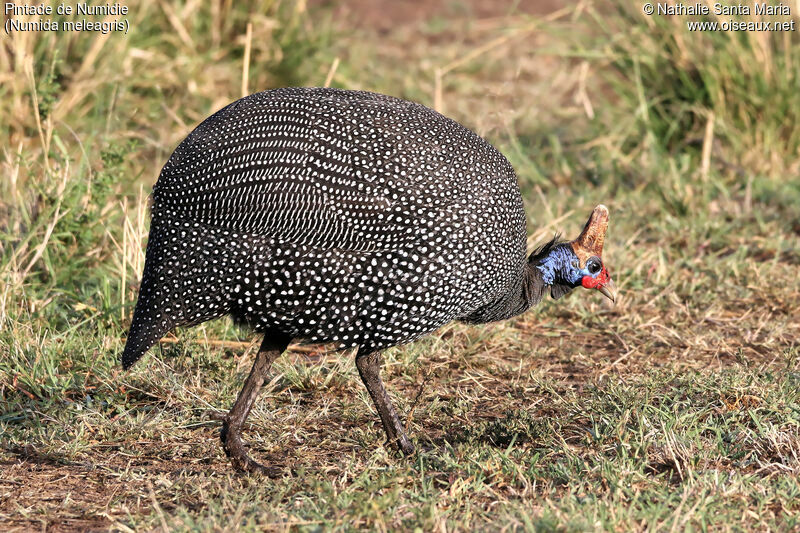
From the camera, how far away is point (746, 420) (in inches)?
135

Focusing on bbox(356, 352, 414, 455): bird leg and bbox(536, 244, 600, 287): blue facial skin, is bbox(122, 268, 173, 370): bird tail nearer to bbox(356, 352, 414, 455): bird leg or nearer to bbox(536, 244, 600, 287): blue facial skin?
bbox(356, 352, 414, 455): bird leg

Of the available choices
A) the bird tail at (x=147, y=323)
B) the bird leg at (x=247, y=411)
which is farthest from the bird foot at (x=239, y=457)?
the bird tail at (x=147, y=323)

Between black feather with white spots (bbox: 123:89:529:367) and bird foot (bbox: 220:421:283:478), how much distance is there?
1.21ft

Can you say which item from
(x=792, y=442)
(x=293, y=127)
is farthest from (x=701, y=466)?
(x=293, y=127)

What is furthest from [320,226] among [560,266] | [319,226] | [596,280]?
[596,280]

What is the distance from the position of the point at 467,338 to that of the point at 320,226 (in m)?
1.37

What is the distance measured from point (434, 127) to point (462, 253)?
0.43 m

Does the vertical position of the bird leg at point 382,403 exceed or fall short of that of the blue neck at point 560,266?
it falls short

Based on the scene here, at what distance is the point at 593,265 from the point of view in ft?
12.3

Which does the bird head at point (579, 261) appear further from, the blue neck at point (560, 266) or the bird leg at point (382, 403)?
the bird leg at point (382, 403)

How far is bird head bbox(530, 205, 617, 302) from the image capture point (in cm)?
374

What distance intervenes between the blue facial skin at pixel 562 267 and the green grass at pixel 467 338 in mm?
399

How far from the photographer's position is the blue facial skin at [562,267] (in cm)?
375

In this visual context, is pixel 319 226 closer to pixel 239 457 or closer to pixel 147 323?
pixel 147 323
